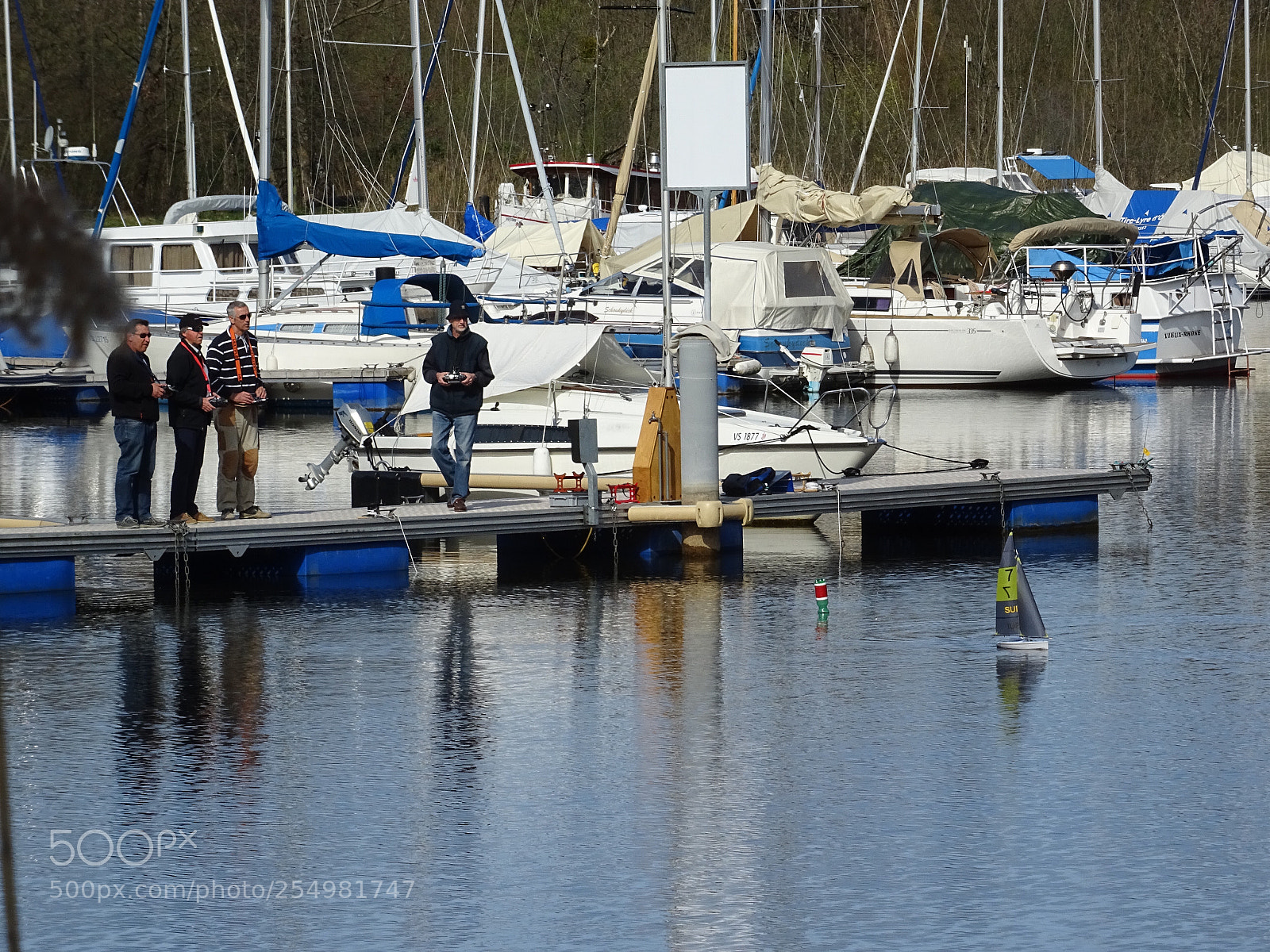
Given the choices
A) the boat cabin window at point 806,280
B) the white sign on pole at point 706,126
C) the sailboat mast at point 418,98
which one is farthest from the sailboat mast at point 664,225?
the sailboat mast at point 418,98

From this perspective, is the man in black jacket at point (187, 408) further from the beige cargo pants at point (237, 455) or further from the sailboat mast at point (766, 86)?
the sailboat mast at point (766, 86)

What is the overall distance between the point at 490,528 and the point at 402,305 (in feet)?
63.3

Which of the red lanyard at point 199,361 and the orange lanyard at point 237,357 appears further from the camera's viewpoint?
the orange lanyard at point 237,357

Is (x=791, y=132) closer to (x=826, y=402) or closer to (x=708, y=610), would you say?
(x=826, y=402)

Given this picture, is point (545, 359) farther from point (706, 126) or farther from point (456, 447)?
point (456, 447)

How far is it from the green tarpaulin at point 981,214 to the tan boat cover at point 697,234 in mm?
3501

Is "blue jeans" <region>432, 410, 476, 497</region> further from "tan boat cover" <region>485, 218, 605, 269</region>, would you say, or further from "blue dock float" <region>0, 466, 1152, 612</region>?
"tan boat cover" <region>485, 218, 605, 269</region>

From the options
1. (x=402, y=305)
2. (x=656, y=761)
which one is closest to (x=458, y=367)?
(x=656, y=761)

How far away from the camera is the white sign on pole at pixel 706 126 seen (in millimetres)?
15680

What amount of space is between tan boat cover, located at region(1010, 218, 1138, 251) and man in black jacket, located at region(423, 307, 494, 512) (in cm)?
2655

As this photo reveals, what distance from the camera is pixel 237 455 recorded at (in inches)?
565

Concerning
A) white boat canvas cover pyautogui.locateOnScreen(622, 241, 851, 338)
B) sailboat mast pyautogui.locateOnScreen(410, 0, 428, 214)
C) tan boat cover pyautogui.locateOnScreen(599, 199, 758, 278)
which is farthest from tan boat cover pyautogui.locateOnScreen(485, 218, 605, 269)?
white boat canvas cover pyautogui.locateOnScreen(622, 241, 851, 338)

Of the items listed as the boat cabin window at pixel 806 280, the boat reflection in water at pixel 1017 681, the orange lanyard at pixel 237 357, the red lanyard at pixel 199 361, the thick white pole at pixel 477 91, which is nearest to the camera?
the boat reflection in water at pixel 1017 681

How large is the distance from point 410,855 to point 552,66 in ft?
178
